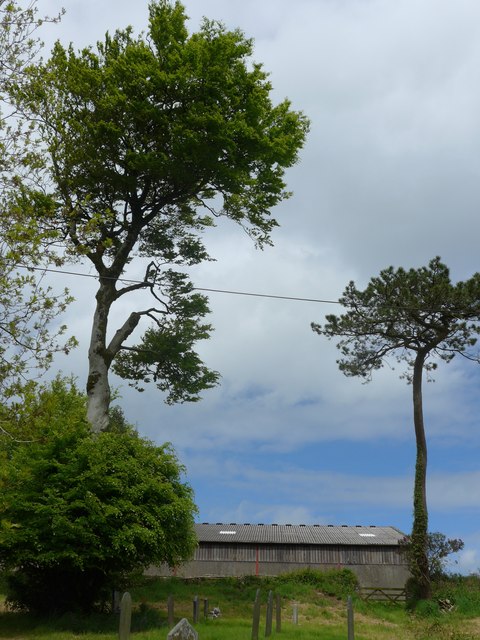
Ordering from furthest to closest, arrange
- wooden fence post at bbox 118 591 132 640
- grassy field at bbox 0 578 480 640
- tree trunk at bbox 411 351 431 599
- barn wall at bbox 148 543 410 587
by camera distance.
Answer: barn wall at bbox 148 543 410 587
tree trunk at bbox 411 351 431 599
grassy field at bbox 0 578 480 640
wooden fence post at bbox 118 591 132 640

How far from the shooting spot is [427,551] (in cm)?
3575

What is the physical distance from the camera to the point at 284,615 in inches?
1208

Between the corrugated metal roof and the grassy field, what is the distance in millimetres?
5923

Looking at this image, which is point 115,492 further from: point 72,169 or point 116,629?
point 72,169

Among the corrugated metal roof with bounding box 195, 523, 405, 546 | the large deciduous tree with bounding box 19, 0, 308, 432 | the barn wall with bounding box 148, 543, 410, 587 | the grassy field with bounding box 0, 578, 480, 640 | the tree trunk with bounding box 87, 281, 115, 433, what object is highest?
the large deciduous tree with bounding box 19, 0, 308, 432

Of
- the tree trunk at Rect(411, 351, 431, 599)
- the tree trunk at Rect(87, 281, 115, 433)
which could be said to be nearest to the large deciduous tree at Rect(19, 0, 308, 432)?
the tree trunk at Rect(87, 281, 115, 433)

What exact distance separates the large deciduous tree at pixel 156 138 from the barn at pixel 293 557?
16.7 metres

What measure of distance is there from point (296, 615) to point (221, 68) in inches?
978

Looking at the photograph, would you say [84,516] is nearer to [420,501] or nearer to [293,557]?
[420,501]

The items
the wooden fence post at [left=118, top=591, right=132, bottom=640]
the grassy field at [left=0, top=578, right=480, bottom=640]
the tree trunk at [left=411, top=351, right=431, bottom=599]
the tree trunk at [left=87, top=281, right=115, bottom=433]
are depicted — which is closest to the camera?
the wooden fence post at [left=118, top=591, right=132, bottom=640]

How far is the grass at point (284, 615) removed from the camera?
2309cm

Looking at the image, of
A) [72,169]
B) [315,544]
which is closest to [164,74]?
[72,169]

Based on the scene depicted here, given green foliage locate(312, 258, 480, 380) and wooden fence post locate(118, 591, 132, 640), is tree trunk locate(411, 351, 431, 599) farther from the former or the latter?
wooden fence post locate(118, 591, 132, 640)

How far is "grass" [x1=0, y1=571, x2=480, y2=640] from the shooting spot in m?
23.1
